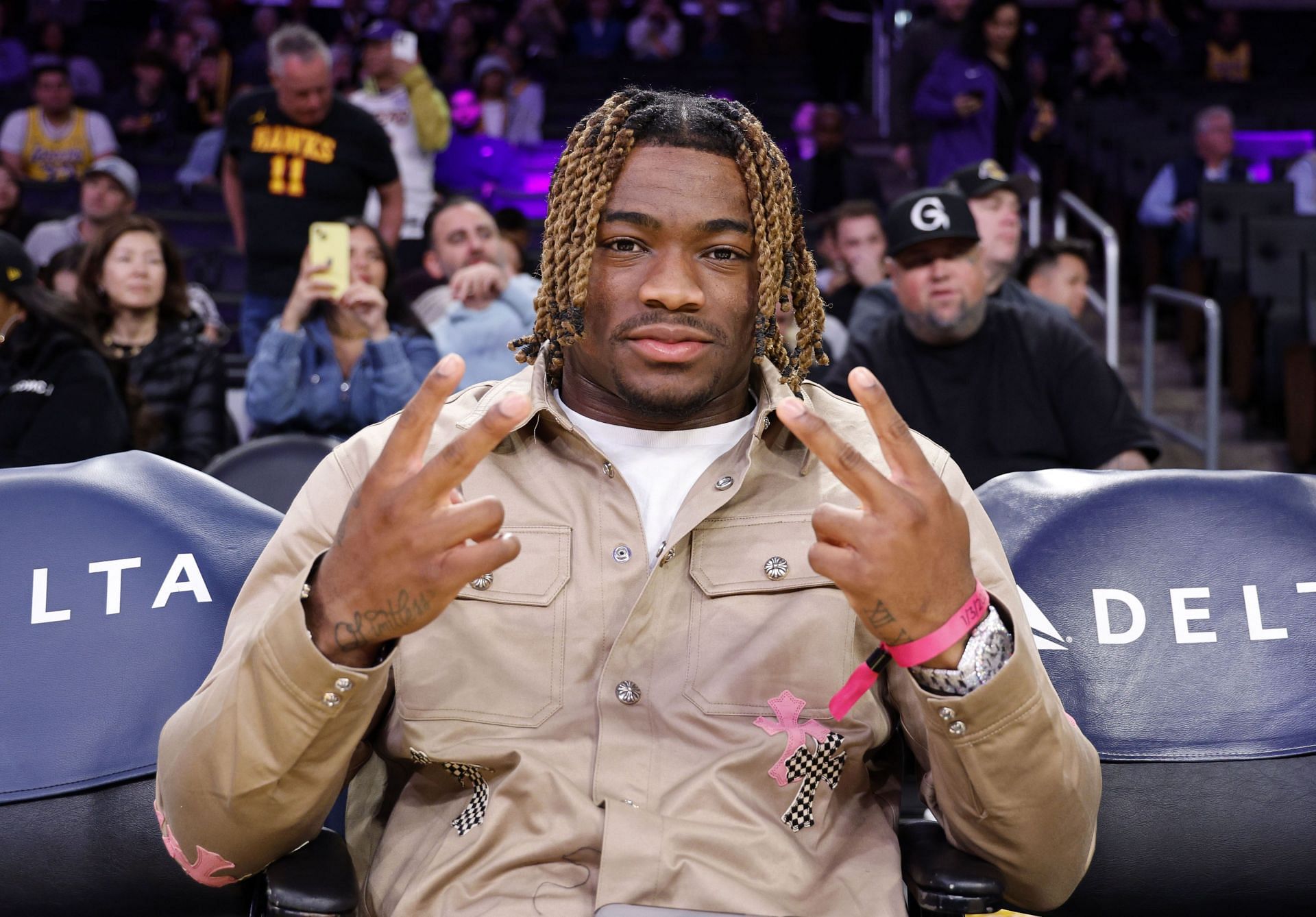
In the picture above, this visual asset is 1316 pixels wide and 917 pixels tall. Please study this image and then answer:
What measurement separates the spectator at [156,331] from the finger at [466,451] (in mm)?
3241

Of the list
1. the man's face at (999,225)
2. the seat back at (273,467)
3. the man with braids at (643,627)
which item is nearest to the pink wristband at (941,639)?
the man with braids at (643,627)

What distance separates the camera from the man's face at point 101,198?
6.93m

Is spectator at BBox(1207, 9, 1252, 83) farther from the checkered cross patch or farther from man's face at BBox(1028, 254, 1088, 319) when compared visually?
the checkered cross patch

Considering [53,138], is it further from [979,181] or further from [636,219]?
[636,219]

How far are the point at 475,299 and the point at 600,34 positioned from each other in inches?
306

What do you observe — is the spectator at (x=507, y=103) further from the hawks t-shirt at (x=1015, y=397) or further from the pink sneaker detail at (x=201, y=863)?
the pink sneaker detail at (x=201, y=863)

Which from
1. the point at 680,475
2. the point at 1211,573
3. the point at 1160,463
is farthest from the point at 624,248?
the point at 1160,463

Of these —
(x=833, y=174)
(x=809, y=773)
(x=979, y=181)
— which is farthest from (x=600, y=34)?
(x=809, y=773)

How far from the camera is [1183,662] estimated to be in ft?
6.42

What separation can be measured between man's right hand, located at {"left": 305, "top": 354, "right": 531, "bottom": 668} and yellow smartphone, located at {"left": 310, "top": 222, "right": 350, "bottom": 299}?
291 centimetres

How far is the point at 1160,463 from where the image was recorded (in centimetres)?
639

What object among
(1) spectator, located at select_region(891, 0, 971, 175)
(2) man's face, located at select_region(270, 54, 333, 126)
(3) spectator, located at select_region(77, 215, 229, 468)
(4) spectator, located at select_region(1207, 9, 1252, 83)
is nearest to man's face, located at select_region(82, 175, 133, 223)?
(2) man's face, located at select_region(270, 54, 333, 126)

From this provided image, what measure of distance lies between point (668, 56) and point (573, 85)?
3.41 feet

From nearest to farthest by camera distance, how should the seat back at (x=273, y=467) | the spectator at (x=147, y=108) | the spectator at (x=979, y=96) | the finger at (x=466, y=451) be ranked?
A: the finger at (x=466, y=451) → the seat back at (x=273, y=467) → the spectator at (x=979, y=96) → the spectator at (x=147, y=108)
